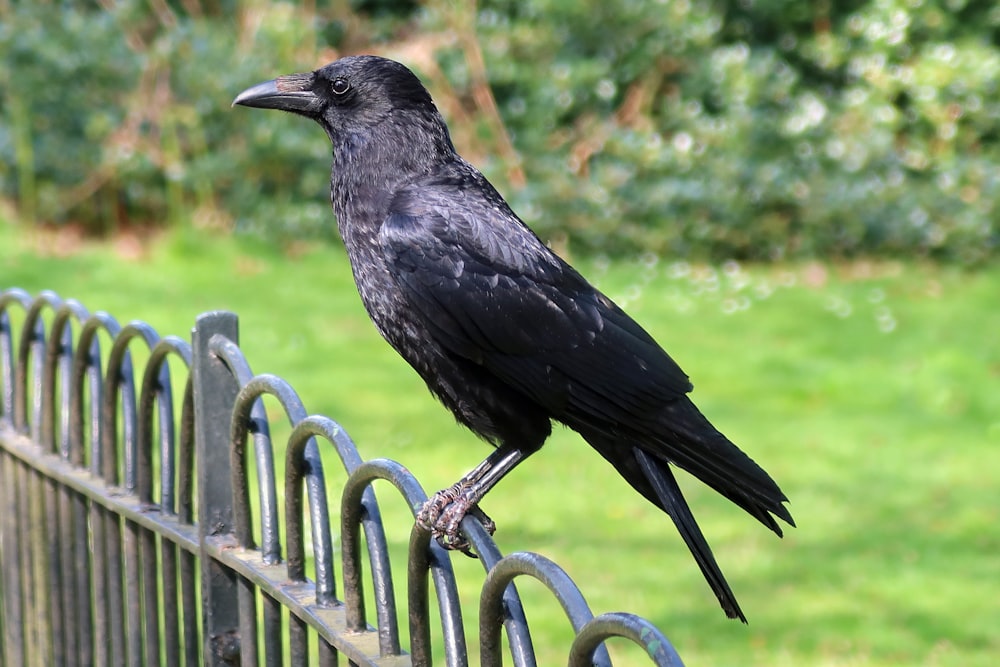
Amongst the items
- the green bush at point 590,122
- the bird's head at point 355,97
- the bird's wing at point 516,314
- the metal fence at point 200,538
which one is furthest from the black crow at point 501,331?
the green bush at point 590,122

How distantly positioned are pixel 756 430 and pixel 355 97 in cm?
325

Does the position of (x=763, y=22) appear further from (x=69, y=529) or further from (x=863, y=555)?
(x=69, y=529)

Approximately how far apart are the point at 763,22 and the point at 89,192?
5.10 meters

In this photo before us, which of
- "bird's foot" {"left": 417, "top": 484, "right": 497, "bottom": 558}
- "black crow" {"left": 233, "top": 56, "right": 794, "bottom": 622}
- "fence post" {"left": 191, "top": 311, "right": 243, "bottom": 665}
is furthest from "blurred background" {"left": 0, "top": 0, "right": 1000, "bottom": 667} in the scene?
"fence post" {"left": 191, "top": 311, "right": 243, "bottom": 665}

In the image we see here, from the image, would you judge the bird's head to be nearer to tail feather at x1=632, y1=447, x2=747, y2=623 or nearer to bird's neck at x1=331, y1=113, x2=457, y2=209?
bird's neck at x1=331, y1=113, x2=457, y2=209

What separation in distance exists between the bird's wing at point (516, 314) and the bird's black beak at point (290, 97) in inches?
17.3

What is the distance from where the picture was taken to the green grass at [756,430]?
162 inches

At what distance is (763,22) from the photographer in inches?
399

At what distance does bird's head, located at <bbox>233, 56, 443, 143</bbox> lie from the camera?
286cm

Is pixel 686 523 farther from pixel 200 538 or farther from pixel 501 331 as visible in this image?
pixel 200 538

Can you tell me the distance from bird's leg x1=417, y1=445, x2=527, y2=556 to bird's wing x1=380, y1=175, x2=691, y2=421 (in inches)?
5.7

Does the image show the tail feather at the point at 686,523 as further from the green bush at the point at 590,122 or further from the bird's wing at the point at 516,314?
the green bush at the point at 590,122

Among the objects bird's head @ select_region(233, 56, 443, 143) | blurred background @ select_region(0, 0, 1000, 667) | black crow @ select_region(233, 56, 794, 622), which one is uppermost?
blurred background @ select_region(0, 0, 1000, 667)

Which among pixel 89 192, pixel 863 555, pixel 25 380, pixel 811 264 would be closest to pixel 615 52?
pixel 811 264
